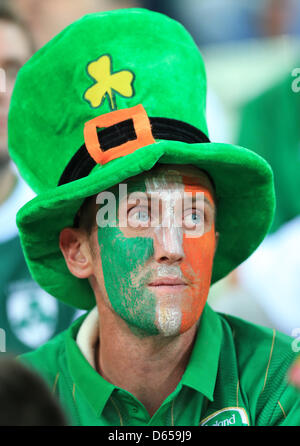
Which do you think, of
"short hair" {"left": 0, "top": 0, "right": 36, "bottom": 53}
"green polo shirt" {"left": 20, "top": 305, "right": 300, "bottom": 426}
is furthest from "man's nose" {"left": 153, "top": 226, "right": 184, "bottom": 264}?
"short hair" {"left": 0, "top": 0, "right": 36, "bottom": 53}

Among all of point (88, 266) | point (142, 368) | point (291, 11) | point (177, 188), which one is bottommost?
point (142, 368)

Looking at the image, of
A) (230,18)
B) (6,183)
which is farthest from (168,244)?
(230,18)

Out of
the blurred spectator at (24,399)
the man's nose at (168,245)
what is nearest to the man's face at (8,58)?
the man's nose at (168,245)

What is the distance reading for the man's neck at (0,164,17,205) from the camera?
3465 mm

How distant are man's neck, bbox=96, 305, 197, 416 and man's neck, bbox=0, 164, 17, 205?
159 centimetres

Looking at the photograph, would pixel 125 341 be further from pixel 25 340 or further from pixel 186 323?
pixel 25 340

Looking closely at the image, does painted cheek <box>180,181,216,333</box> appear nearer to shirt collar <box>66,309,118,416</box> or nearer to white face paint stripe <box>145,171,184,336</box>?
white face paint stripe <box>145,171,184,336</box>

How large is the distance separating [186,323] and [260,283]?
64.9 inches

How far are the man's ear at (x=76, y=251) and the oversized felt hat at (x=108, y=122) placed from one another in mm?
29

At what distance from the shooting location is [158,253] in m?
1.80

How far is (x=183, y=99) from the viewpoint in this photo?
77.2 inches

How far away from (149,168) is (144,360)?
0.55 meters

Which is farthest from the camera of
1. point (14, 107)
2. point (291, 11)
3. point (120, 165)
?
point (291, 11)
